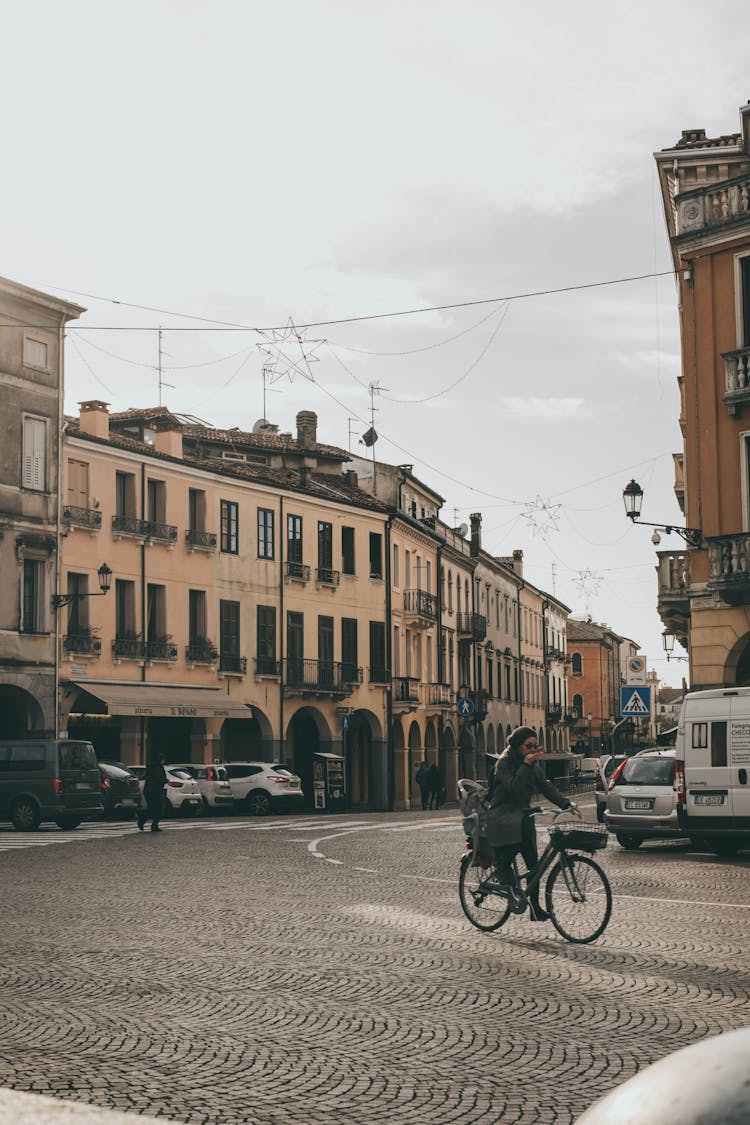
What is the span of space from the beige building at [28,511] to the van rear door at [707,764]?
23.0 m

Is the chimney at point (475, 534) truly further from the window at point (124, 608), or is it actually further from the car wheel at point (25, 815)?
the car wheel at point (25, 815)

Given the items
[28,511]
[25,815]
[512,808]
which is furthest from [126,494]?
[512,808]

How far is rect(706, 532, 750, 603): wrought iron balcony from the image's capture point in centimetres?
2836

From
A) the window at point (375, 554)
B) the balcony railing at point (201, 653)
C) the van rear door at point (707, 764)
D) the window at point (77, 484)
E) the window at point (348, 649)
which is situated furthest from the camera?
the window at point (375, 554)

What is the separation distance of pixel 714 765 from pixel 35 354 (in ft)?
87.1

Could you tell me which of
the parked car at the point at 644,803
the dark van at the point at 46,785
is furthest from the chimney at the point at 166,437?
Result: the parked car at the point at 644,803

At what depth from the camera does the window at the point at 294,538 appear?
52812mm

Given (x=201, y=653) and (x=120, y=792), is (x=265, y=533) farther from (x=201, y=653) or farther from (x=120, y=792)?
(x=120, y=792)

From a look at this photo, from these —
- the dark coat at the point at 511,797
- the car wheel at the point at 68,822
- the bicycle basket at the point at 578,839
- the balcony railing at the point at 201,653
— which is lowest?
the car wheel at the point at 68,822

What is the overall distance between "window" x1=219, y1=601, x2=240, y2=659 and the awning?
1.64 metres

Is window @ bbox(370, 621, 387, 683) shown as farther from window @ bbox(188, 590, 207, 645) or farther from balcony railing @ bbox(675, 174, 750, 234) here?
balcony railing @ bbox(675, 174, 750, 234)

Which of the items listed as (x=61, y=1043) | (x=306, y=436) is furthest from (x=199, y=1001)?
(x=306, y=436)

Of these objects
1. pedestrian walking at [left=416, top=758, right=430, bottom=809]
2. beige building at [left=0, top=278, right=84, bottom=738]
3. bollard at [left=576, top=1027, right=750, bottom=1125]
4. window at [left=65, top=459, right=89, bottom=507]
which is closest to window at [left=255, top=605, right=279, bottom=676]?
pedestrian walking at [left=416, top=758, right=430, bottom=809]

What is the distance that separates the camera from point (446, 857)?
805 inches
